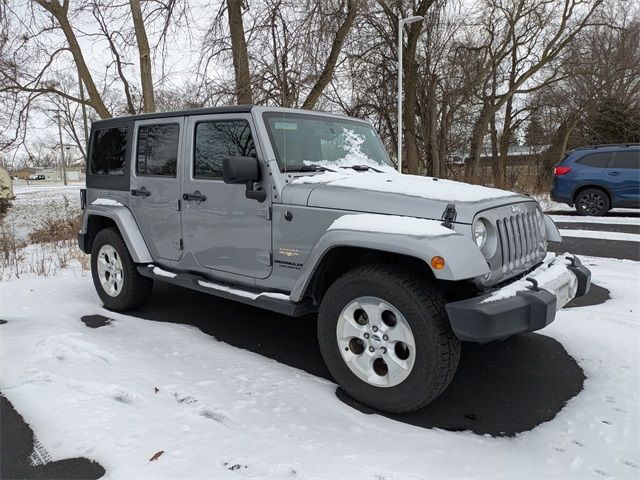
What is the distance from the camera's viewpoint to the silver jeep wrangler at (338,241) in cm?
273

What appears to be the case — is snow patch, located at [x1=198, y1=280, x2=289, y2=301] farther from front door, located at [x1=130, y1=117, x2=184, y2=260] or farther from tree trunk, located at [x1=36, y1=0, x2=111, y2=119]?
tree trunk, located at [x1=36, y1=0, x2=111, y2=119]

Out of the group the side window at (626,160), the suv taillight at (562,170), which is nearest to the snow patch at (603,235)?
the side window at (626,160)

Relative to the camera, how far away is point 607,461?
2443 mm

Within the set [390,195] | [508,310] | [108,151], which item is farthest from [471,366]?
[108,151]

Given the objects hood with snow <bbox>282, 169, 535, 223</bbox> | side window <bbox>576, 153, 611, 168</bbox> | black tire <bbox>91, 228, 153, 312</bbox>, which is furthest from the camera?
side window <bbox>576, 153, 611, 168</bbox>

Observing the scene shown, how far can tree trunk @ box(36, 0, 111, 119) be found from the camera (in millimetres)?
13586

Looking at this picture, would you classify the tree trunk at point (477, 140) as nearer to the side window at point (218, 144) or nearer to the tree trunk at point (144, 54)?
the tree trunk at point (144, 54)

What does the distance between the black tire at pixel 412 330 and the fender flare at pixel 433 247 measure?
7.4 inches

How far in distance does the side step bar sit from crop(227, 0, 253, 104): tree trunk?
8209 millimetres

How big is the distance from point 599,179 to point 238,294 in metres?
11.3

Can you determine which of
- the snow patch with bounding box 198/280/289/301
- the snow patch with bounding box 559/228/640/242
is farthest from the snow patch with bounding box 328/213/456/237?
the snow patch with bounding box 559/228/640/242

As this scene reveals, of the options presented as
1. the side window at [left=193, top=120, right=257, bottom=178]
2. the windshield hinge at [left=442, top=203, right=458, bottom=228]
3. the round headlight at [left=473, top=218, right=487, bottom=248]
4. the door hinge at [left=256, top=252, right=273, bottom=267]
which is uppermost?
the side window at [left=193, top=120, right=257, bottom=178]

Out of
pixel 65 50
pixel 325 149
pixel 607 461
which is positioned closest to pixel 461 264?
pixel 607 461

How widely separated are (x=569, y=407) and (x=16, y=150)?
1665 cm
